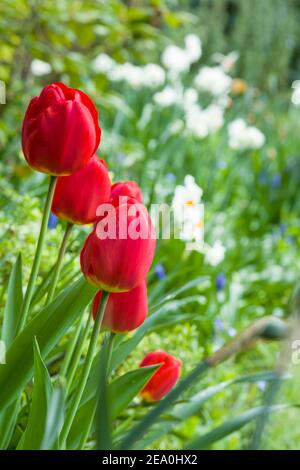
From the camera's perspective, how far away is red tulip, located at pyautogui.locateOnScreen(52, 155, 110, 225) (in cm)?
70

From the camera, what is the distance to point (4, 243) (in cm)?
114

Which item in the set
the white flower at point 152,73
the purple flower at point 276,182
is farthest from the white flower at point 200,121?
the purple flower at point 276,182

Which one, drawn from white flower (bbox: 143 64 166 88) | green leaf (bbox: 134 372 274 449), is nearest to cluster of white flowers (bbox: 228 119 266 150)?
white flower (bbox: 143 64 166 88)

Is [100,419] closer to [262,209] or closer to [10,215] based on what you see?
[10,215]

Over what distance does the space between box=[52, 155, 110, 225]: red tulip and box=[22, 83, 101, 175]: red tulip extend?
0.16 feet

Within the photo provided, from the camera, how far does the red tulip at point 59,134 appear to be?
64 centimetres

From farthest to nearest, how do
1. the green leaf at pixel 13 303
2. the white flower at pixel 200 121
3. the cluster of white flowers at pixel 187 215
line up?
the white flower at pixel 200 121 < the cluster of white flowers at pixel 187 215 < the green leaf at pixel 13 303

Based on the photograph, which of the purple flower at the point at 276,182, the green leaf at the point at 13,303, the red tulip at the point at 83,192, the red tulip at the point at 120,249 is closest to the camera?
the red tulip at the point at 120,249

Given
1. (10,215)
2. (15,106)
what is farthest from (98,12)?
(10,215)

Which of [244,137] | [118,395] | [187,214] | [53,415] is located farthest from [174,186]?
[53,415]

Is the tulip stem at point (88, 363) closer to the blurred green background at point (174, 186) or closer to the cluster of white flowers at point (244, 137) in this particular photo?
the blurred green background at point (174, 186)

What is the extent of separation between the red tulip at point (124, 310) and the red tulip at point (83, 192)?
0.28 feet

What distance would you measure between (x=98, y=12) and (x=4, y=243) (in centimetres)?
98

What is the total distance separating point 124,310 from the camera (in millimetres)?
675
